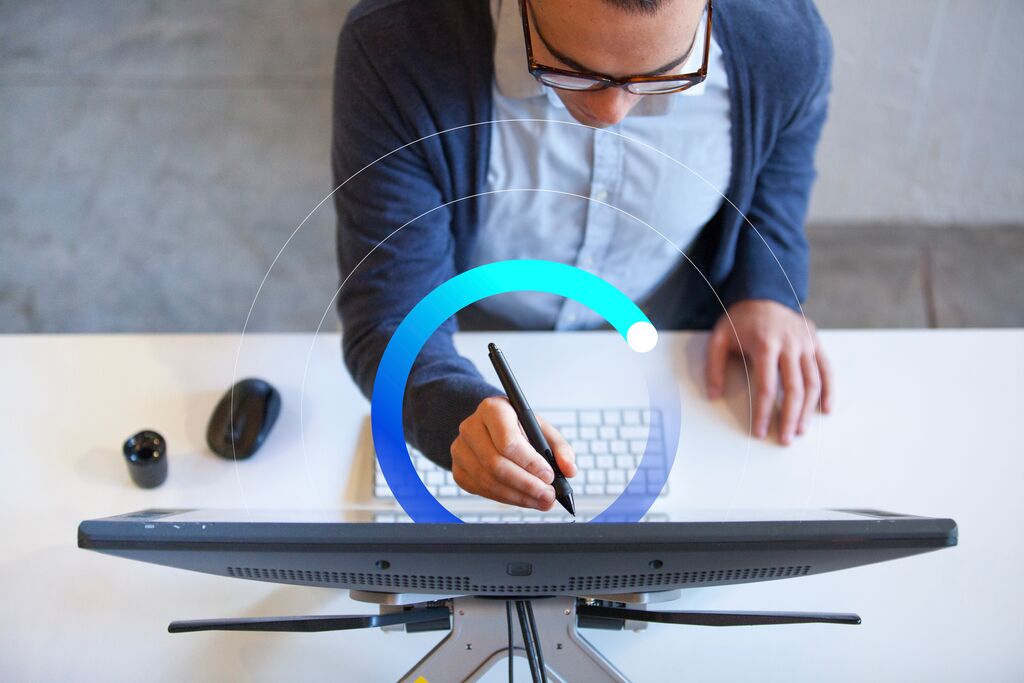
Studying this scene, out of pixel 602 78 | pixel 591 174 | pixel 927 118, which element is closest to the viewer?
pixel 602 78

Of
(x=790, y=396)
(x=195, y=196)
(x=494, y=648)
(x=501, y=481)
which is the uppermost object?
(x=195, y=196)

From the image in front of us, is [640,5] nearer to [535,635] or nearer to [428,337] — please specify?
[428,337]

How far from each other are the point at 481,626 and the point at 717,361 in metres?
0.41

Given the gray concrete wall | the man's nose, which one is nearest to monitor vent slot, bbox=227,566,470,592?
the man's nose

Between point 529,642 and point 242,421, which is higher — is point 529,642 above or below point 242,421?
below

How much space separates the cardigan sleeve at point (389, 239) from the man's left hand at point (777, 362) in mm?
327

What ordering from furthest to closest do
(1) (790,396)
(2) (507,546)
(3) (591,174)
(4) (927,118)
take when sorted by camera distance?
(4) (927,118), (1) (790,396), (3) (591,174), (2) (507,546)

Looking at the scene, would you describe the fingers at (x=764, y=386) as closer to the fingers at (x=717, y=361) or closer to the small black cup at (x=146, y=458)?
the fingers at (x=717, y=361)

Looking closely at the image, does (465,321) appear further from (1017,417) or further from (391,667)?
(1017,417)

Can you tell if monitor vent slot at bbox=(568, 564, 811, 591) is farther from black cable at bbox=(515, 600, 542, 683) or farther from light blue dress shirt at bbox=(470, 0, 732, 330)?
light blue dress shirt at bbox=(470, 0, 732, 330)

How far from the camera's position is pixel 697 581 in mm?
634

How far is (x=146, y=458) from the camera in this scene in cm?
84

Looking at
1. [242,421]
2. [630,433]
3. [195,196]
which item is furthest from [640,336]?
[195,196]

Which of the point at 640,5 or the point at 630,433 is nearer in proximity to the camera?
the point at 640,5
